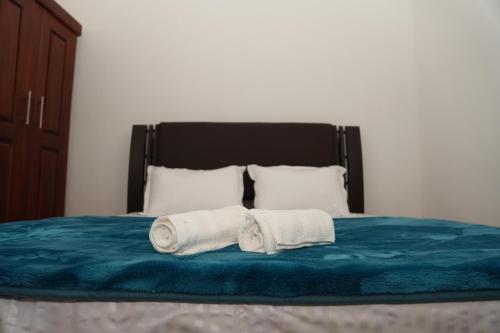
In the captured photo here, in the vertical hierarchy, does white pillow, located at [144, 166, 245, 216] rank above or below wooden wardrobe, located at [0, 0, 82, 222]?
below

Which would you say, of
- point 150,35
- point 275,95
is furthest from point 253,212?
point 150,35

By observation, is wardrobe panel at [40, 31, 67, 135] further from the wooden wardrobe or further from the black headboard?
the black headboard

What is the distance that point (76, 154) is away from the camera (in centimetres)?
272

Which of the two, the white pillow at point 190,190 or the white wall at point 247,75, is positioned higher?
the white wall at point 247,75

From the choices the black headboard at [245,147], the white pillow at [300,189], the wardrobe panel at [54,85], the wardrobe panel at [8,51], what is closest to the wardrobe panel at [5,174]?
the wardrobe panel at [8,51]

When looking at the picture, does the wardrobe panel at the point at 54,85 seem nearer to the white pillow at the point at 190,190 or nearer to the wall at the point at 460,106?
the white pillow at the point at 190,190

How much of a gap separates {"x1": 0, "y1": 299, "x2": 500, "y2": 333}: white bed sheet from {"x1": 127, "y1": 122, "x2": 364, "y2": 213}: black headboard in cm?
176

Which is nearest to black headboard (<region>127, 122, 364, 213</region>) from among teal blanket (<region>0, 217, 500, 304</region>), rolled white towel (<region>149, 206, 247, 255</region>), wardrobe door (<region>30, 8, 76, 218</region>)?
wardrobe door (<region>30, 8, 76, 218</region>)

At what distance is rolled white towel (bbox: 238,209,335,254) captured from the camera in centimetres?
100

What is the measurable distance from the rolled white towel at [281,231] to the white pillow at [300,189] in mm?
948

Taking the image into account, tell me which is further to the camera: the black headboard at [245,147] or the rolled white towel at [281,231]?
the black headboard at [245,147]

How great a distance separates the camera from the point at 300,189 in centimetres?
213

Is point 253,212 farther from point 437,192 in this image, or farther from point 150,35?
point 150,35

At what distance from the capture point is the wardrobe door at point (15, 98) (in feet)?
6.78
